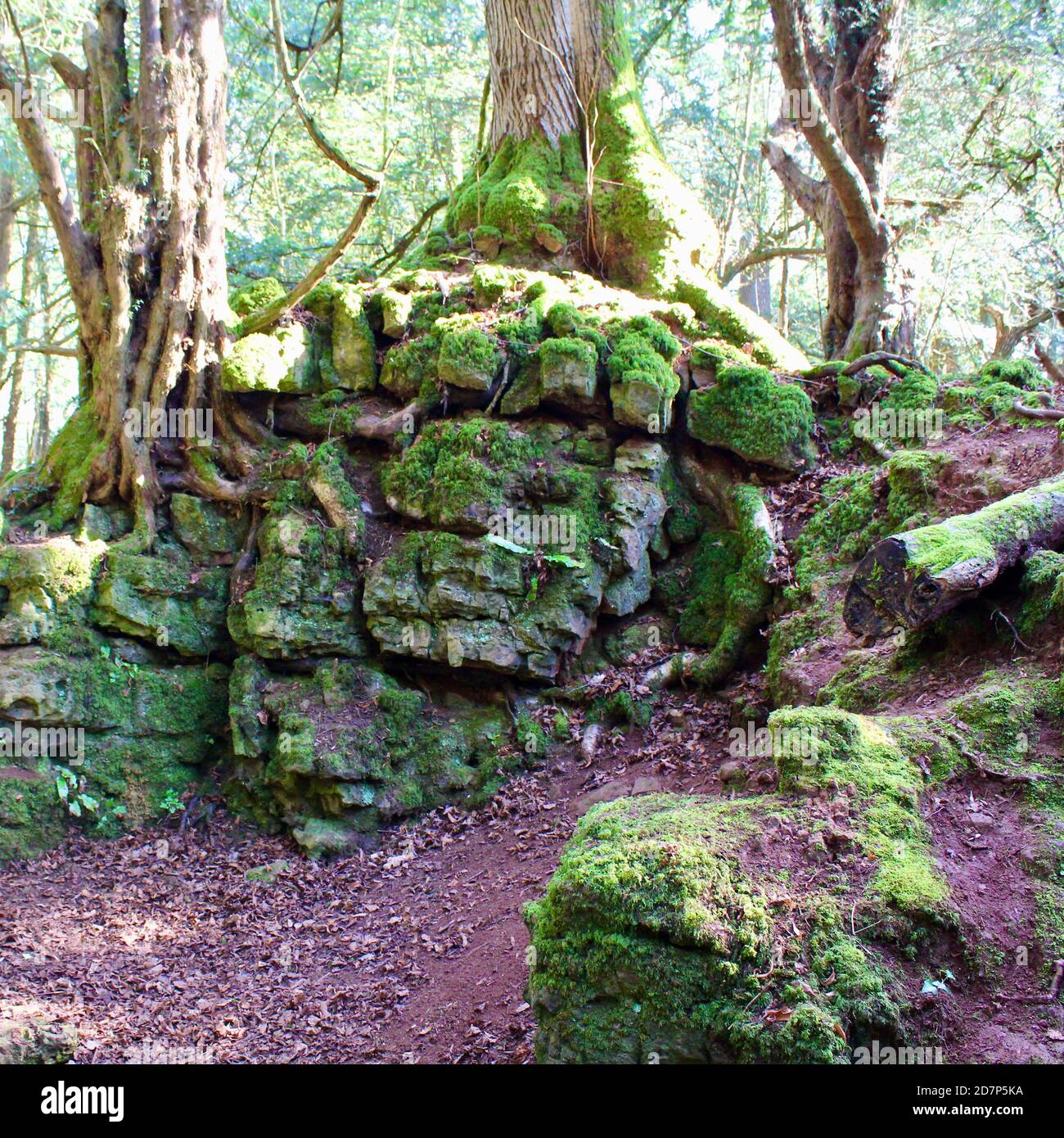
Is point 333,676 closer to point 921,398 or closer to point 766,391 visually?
point 766,391

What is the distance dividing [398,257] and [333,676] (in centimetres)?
567

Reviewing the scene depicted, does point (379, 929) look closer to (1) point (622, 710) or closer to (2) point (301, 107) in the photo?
(1) point (622, 710)

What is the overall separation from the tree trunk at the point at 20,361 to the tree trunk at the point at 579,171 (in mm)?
8126

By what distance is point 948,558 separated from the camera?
4.20 metres

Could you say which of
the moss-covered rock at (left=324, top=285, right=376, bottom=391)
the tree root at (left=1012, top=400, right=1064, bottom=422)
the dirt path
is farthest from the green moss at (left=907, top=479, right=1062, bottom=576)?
the moss-covered rock at (left=324, top=285, right=376, bottom=391)

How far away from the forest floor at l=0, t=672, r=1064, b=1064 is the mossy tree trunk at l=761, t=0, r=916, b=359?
478 cm

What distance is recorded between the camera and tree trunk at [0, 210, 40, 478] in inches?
555

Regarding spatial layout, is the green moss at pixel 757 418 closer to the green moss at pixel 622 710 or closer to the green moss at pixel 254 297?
the green moss at pixel 622 710

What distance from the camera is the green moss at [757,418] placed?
754cm

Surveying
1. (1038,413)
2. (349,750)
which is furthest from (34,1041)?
(1038,413)

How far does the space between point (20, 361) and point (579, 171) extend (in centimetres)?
1096

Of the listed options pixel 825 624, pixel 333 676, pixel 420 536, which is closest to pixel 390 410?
pixel 420 536
